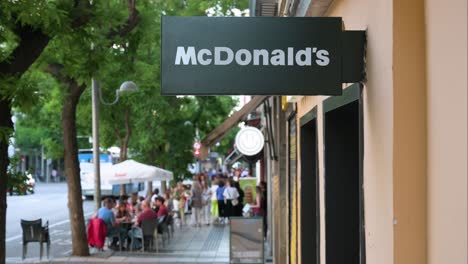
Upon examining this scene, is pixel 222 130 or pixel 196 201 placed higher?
pixel 222 130

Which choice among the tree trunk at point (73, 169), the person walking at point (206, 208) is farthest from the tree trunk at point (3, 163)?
the person walking at point (206, 208)

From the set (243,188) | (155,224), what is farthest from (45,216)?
(155,224)

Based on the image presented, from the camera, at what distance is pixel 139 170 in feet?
67.7

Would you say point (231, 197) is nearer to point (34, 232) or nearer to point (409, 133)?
point (34, 232)

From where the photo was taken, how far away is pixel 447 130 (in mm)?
3227

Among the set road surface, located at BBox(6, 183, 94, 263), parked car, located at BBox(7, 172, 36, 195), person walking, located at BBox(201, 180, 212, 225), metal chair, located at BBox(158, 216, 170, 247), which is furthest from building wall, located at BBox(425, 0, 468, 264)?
person walking, located at BBox(201, 180, 212, 225)

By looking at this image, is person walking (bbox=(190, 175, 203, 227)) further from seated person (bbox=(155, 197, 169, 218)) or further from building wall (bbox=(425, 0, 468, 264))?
building wall (bbox=(425, 0, 468, 264))

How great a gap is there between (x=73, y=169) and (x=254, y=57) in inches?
522

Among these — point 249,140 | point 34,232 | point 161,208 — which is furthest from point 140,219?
point 249,140

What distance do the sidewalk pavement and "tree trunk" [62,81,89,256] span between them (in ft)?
1.41

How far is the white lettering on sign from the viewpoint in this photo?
410 cm

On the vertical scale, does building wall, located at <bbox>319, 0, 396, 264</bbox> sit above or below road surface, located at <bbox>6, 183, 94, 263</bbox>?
above

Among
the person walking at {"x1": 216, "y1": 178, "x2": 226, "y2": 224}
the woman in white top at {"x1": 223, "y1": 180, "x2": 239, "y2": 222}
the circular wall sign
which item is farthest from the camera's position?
the person walking at {"x1": 216, "y1": 178, "x2": 226, "y2": 224}

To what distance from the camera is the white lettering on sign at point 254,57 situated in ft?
13.4
